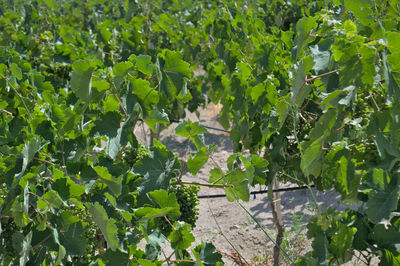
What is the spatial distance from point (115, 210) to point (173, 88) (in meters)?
0.51

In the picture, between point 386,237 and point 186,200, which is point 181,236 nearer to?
point 186,200

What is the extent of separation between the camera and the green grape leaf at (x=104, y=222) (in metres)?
1.60

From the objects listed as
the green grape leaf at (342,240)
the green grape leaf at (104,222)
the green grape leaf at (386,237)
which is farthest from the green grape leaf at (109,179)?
the green grape leaf at (386,237)

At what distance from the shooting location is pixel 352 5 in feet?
5.09

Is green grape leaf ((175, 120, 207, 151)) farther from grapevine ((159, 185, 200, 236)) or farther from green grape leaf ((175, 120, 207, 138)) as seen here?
grapevine ((159, 185, 200, 236))

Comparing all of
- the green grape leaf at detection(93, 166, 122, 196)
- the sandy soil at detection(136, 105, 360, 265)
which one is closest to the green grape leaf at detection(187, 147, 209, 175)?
the green grape leaf at detection(93, 166, 122, 196)

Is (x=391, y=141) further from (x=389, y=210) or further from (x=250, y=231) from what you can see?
(x=250, y=231)

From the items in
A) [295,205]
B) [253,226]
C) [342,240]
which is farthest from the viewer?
[295,205]

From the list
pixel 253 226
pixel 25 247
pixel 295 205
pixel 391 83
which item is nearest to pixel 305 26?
pixel 391 83

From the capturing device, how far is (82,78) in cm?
175

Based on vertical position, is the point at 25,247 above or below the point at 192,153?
below

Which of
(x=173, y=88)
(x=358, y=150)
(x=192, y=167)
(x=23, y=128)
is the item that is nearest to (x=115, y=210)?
(x=192, y=167)

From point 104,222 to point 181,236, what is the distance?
1.03 ft

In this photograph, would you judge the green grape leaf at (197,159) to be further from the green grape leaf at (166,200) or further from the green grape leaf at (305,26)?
the green grape leaf at (305,26)
